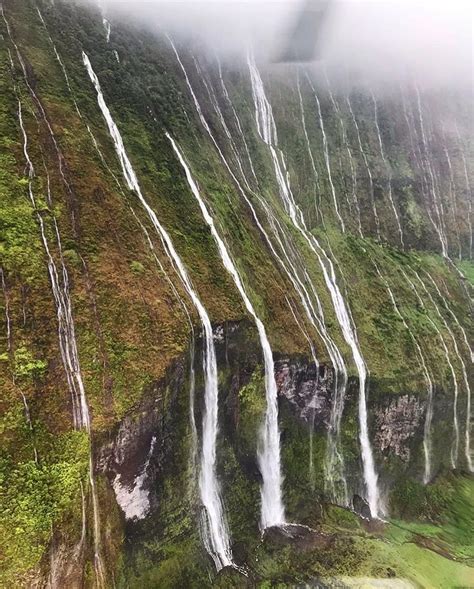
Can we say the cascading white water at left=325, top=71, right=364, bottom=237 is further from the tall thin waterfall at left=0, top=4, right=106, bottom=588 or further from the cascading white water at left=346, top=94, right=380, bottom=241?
the tall thin waterfall at left=0, top=4, right=106, bottom=588

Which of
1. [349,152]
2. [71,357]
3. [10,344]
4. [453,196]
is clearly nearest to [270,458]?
[71,357]

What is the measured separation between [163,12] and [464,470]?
94.6 feet

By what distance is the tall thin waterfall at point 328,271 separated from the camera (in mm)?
17188

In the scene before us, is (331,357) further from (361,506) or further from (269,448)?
(361,506)

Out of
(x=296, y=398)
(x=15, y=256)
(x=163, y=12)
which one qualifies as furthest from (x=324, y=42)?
(x=15, y=256)

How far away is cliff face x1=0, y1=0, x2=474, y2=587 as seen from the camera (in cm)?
1012

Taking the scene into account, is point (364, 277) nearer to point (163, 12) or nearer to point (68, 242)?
point (68, 242)

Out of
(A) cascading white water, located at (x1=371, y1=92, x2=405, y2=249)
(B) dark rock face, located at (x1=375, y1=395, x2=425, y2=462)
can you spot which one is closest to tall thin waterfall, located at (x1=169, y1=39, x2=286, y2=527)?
(B) dark rock face, located at (x1=375, y1=395, x2=425, y2=462)

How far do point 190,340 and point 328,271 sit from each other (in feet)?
33.8

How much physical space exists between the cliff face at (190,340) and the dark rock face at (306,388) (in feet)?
0.26

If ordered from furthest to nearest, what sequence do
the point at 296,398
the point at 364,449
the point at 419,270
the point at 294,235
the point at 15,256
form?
1. the point at 419,270
2. the point at 294,235
3. the point at 364,449
4. the point at 296,398
5. the point at 15,256

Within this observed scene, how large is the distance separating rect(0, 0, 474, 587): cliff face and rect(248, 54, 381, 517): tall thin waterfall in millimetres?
119

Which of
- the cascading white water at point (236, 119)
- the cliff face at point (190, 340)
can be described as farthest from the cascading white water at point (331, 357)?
the cascading white water at point (236, 119)

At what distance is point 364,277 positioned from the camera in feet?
72.5
